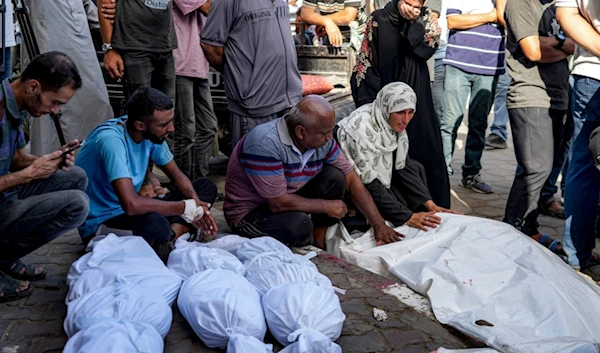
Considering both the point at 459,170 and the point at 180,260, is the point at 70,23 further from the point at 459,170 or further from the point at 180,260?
the point at 459,170

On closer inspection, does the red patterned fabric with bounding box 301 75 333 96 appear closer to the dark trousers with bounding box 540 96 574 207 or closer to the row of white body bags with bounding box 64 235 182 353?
the dark trousers with bounding box 540 96 574 207

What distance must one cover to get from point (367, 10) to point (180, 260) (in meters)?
3.96

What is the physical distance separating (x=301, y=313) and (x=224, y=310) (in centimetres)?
32

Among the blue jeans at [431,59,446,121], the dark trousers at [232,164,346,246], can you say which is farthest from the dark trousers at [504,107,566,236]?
the blue jeans at [431,59,446,121]

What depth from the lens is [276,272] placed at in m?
2.94

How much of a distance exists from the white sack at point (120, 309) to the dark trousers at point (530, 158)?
2.55m

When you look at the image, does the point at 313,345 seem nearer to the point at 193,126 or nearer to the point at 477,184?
the point at 193,126

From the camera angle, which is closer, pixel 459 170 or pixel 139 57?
pixel 139 57

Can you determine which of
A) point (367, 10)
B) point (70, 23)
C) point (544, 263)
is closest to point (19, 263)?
point (70, 23)

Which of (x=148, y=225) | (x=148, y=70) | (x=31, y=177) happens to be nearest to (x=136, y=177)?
(x=148, y=225)

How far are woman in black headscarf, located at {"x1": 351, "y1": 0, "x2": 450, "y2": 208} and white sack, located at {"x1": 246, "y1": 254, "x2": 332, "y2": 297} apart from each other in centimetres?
173

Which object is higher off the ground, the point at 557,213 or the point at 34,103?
the point at 34,103

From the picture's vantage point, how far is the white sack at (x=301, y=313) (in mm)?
2596

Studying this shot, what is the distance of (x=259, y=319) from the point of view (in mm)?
2617
